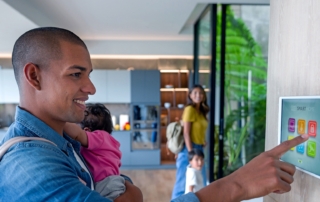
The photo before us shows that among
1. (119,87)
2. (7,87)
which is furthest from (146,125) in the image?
(7,87)

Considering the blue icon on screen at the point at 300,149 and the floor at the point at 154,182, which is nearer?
the blue icon on screen at the point at 300,149

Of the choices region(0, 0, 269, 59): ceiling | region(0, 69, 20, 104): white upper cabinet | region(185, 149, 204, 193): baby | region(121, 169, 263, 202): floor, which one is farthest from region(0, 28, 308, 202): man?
region(0, 69, 20, 104): white upper cabinet

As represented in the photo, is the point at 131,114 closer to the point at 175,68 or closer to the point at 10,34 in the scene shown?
the point at 175,68

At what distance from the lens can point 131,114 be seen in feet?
18.6

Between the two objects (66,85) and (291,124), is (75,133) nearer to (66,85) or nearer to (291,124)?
(66,85)

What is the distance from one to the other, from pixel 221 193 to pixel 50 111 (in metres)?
0.48

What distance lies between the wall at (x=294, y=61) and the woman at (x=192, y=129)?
5.75 ft

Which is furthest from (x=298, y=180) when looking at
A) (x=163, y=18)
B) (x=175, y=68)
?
(x=175, y=68)

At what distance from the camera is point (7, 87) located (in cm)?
554

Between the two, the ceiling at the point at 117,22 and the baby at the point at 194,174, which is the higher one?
the ceiling at the point at 117,22

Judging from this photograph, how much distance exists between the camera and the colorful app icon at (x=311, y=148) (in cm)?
83

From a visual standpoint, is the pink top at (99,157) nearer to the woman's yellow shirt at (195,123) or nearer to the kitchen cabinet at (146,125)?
the woman's yellow shirt at (195,123)

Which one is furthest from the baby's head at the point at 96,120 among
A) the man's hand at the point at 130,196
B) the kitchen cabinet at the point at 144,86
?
the kitchen cabinet at the point at 144,86

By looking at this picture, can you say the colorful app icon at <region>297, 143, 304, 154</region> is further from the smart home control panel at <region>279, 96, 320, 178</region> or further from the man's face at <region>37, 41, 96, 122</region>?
the man's face at <region>37, 41, 96, 122</region>
